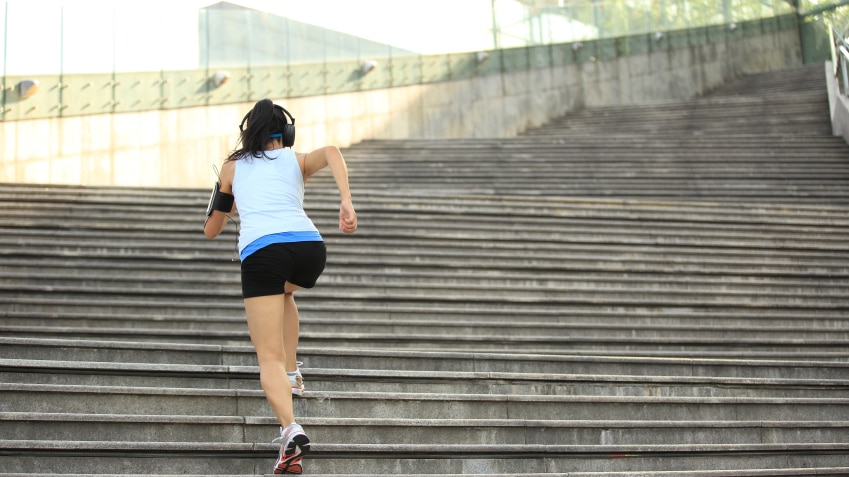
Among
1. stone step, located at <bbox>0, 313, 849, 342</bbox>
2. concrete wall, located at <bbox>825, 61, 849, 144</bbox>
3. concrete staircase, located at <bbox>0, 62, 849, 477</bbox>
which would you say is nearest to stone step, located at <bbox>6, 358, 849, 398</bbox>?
concrete staircase, located at <bbox>0, 62, 849, 477</bbox>

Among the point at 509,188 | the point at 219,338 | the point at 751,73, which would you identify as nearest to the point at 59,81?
the point at 509,188

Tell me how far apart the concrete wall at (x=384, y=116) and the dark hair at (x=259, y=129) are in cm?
932

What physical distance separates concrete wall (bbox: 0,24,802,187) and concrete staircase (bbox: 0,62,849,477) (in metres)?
2.31

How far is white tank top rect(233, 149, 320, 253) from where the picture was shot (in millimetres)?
4621

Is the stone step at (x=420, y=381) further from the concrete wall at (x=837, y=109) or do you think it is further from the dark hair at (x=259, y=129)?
the concrete wall at (x=837, y=109)

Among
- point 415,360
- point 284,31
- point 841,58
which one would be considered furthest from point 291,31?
point 415,360

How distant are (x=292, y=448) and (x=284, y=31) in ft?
45.3

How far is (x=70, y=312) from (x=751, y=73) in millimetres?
21750

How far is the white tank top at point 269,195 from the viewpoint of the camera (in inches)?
182

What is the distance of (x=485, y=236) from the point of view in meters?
10.5

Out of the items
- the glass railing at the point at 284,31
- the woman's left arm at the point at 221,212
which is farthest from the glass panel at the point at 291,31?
the woman's left arm at the point at 221,212

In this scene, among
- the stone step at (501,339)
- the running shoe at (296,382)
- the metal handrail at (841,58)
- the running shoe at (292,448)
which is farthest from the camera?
the metal handrail at (841,58)

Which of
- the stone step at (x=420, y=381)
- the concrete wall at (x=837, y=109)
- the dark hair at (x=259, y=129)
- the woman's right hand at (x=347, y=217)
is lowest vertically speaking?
the stone step at (x=420, y=381)

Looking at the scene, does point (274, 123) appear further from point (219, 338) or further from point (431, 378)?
point (219, 338)
